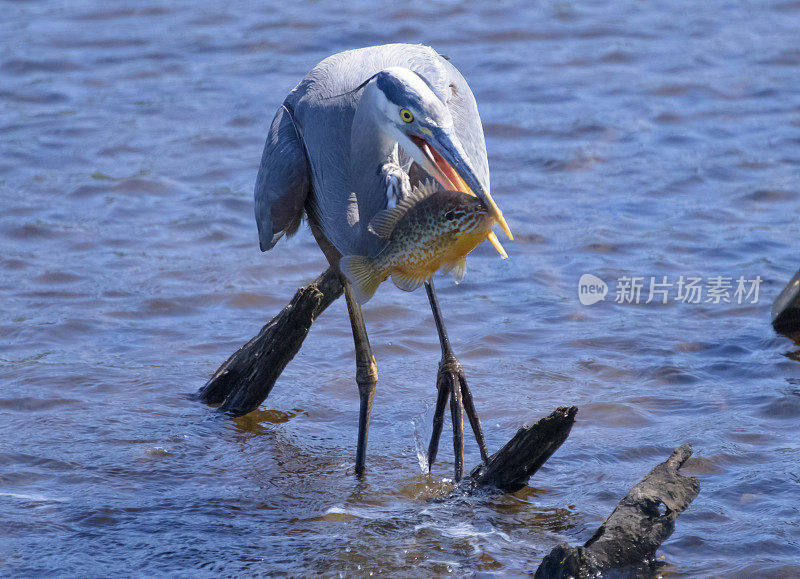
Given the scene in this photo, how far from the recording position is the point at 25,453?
5477mm

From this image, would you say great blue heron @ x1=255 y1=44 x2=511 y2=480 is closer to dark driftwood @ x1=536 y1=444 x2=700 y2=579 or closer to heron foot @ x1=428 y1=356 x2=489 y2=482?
heron foot @ x1=428 y1=356 x2=489 y2=482

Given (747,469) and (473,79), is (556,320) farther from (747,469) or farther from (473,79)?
(473,79)

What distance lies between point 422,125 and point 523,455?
153cm

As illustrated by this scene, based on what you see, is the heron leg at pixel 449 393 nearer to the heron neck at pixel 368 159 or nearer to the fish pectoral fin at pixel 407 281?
the heron neck at pixel 368 159

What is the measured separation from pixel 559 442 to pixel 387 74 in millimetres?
1695

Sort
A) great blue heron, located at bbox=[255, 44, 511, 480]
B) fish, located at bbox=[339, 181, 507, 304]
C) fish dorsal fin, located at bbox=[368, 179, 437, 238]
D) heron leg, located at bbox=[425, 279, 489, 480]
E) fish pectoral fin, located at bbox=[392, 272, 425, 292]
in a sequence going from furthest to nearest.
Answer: heron leg, located at bbox=[425, 279, 489, 480], great blue heron, located at bbox=[255, 44, 511, 480], fish pectoral fin, located at bbox=[392, 272, 425, 292], fish dorsal fin, located at bbox=[368, 179, 437, 238], fish, located at bbox=[339, 181, 507, 304]

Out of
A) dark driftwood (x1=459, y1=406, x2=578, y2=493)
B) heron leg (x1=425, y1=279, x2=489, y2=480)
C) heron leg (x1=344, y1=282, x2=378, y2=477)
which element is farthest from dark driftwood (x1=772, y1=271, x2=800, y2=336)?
heron leg (x1=344, y1=282, x2=378, y2=477)

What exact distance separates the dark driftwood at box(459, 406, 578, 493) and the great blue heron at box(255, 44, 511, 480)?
0.54ft

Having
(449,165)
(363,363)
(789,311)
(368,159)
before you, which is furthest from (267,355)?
(789,311)

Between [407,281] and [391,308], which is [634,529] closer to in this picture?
[407,281]

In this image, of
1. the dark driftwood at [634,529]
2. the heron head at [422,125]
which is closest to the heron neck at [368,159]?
the heron head at [422,125]

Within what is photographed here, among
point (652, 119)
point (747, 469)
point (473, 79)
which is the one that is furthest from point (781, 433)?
point (473, 79)

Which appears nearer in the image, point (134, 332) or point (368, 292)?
point (368, 292)

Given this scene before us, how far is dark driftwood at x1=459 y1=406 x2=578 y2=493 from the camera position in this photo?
14.8 feet
